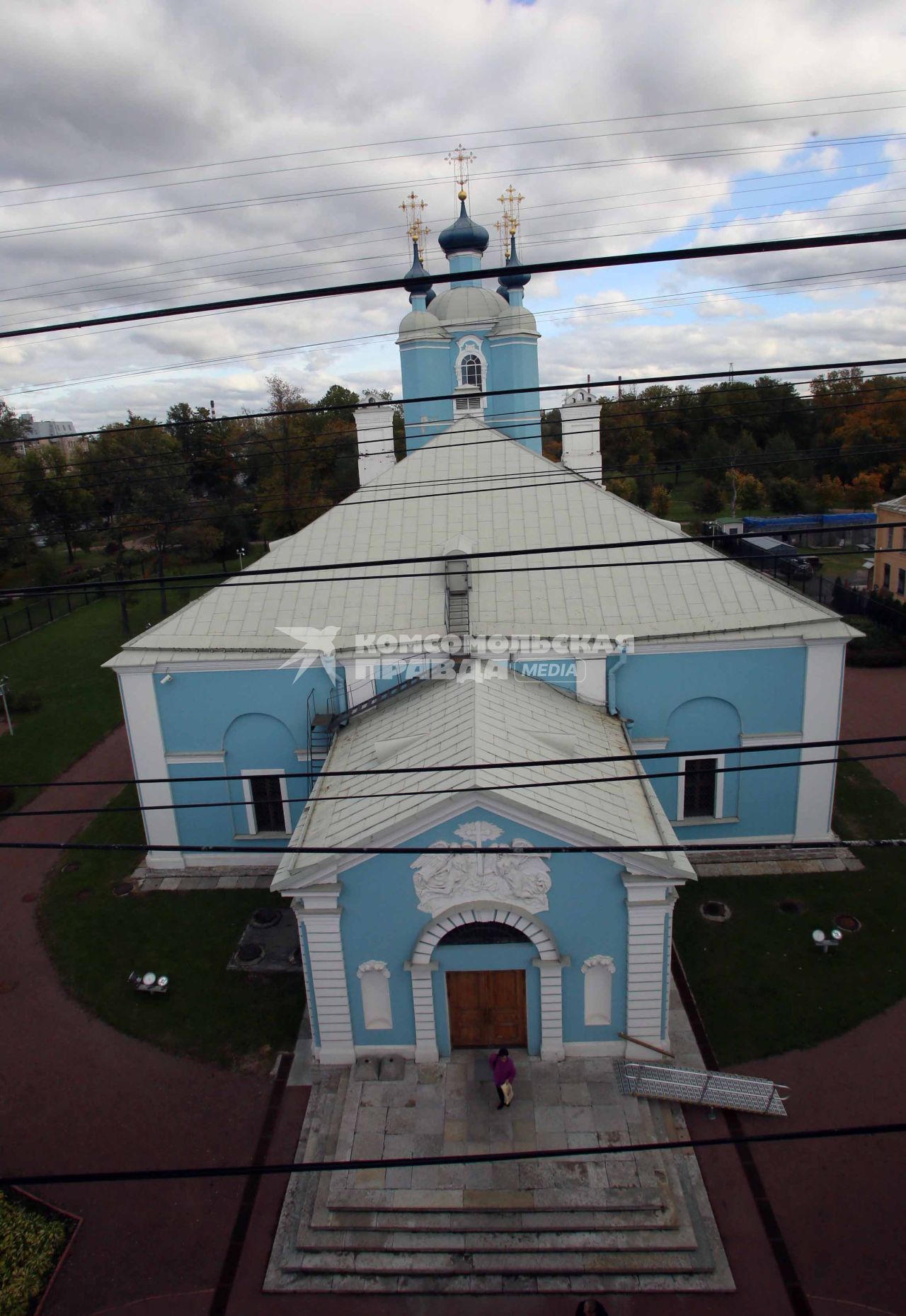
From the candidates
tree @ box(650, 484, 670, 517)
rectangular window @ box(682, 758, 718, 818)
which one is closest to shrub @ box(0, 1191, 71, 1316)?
rectangular window @ box(682, 758, 718, 818)

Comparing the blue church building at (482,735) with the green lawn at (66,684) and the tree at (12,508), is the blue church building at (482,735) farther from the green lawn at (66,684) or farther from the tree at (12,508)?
the tree at (12,508)

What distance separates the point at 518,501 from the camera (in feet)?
63.8

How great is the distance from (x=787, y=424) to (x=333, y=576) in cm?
5716

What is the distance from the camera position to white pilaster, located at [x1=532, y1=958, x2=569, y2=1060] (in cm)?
1220

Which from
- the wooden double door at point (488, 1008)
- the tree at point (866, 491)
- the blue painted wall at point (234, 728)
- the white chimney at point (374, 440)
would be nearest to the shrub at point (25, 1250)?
the wooden double door at point (488, 1008)

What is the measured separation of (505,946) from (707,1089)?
3.59m

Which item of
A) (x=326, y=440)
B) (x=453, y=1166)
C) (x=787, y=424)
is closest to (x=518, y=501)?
(x=453, y=1166)

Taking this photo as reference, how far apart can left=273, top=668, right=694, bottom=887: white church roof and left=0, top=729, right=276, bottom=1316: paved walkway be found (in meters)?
3.97

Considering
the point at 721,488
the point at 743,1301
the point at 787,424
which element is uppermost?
the point at 787,424

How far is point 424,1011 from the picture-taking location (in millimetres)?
12570

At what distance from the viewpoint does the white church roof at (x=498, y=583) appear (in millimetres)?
17172

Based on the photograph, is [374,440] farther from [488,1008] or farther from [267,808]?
[488,1008]

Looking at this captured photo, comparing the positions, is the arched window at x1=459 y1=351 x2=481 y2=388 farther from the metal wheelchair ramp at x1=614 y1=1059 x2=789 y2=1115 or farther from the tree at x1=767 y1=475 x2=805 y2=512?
the tree at x1=767 y1=475 x2=805 y2=512

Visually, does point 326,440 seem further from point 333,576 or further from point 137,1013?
point 137,1013
